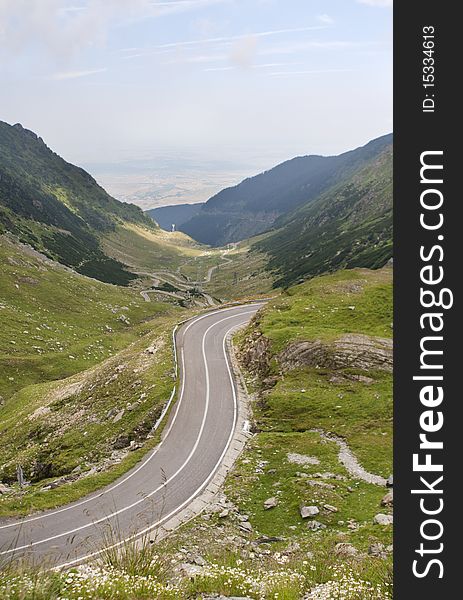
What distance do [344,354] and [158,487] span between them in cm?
1910

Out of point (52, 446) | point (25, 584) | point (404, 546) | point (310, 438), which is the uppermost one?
point (404, 546)

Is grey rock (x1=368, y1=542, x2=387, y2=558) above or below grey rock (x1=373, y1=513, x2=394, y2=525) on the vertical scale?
above

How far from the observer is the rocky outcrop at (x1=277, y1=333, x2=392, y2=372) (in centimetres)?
3750

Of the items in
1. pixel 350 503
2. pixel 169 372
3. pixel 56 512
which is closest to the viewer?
pixel 350 503

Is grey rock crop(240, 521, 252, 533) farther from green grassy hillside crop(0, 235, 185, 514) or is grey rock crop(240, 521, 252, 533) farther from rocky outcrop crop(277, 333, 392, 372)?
rocky outcrop crop(277, 333, 392, 372)

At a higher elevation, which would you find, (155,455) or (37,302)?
A: (37,302)

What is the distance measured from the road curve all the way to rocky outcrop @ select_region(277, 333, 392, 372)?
6.73 metres

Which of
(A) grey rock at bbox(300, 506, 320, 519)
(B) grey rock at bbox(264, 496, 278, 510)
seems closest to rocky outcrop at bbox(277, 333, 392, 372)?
(B) grey rock at bbox(264, 496, 278, 510)

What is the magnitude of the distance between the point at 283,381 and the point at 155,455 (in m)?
13.0

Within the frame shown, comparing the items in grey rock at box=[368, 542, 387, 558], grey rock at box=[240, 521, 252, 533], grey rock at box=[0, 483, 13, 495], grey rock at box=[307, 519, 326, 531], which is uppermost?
grey rock at box=[368, 542, 387, 558]

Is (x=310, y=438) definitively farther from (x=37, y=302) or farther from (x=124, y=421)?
(x=37, y=302)

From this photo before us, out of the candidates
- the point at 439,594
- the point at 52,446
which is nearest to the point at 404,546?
the point at 439,594

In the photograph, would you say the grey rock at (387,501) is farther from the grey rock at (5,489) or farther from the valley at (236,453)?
the grey rock at (5,489)

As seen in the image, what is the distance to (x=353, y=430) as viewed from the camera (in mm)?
31188
